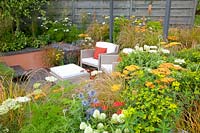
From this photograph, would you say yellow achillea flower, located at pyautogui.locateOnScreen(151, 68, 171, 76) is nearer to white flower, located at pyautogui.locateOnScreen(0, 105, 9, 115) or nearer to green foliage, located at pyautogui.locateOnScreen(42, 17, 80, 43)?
white flower, located at pyautogui.locateOnScreen(0, 105, 9, 115)

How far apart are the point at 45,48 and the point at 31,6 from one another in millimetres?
1454

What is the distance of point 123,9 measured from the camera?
7.41 meters

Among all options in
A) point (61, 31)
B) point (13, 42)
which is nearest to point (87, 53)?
point (61, 31)

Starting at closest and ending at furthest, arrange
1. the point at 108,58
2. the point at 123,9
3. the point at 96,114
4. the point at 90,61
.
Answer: the point at 96,114
the point at 108,58
the point at 90,61
the point at 123,9

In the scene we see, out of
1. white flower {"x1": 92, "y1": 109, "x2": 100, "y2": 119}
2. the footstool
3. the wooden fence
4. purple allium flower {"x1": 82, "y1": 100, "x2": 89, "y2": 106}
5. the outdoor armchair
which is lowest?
the footstool

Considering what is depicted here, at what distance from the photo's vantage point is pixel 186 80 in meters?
2.55

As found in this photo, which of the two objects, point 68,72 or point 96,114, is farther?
point 68,72

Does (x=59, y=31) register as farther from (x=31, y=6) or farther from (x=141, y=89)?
(x=141, y=89)

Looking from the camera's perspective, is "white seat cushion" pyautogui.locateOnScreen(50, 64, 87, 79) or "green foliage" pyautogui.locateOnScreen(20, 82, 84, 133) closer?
"green foliage" pyautogui.locateOnScreen(20, 82, 84, 133)

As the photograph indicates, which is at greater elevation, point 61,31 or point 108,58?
point 61,31

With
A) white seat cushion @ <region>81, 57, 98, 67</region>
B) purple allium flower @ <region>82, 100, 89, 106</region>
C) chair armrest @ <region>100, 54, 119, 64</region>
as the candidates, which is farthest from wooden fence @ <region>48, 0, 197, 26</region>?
purple allium flower @ <region>82, 100, 89, 106</region>

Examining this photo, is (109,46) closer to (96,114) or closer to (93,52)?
(93,52)

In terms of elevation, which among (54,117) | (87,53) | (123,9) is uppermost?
(123,9)

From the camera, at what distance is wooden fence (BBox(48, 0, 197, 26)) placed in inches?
277
